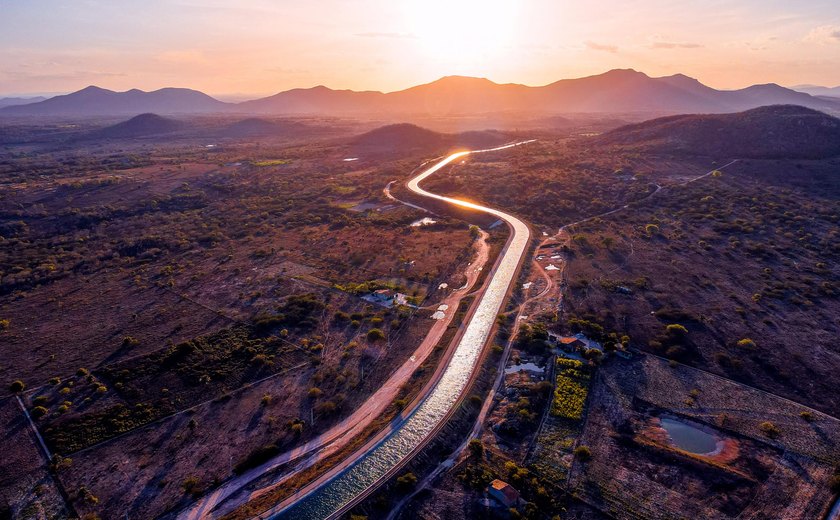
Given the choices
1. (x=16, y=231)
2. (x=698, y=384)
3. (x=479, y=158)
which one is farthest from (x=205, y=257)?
(x=479, y=158)

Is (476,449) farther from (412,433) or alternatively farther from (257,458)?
(257,458)

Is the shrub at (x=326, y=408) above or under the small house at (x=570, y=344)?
under

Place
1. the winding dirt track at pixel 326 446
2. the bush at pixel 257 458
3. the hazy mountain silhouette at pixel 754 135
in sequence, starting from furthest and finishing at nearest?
the hazy mountain silhouette at pixel 754 135 < the bush at pixel 257 458 < the winding dirt track at pixel 326 446

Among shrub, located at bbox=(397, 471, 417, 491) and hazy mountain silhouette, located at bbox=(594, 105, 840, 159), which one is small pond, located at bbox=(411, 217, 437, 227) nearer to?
shrub, located at bbox=(397, 471, 417, 491)

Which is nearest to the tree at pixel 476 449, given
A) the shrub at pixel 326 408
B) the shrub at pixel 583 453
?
the shrub at pixel 583 453

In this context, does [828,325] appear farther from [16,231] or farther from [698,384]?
[16,231]

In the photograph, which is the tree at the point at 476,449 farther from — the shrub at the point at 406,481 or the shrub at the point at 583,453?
the shrub at the point at 583,453

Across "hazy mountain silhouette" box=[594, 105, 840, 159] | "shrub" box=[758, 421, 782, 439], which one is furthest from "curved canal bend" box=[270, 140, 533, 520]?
"hazy mountain silhouette" box=[594, 105, 840, 159]
